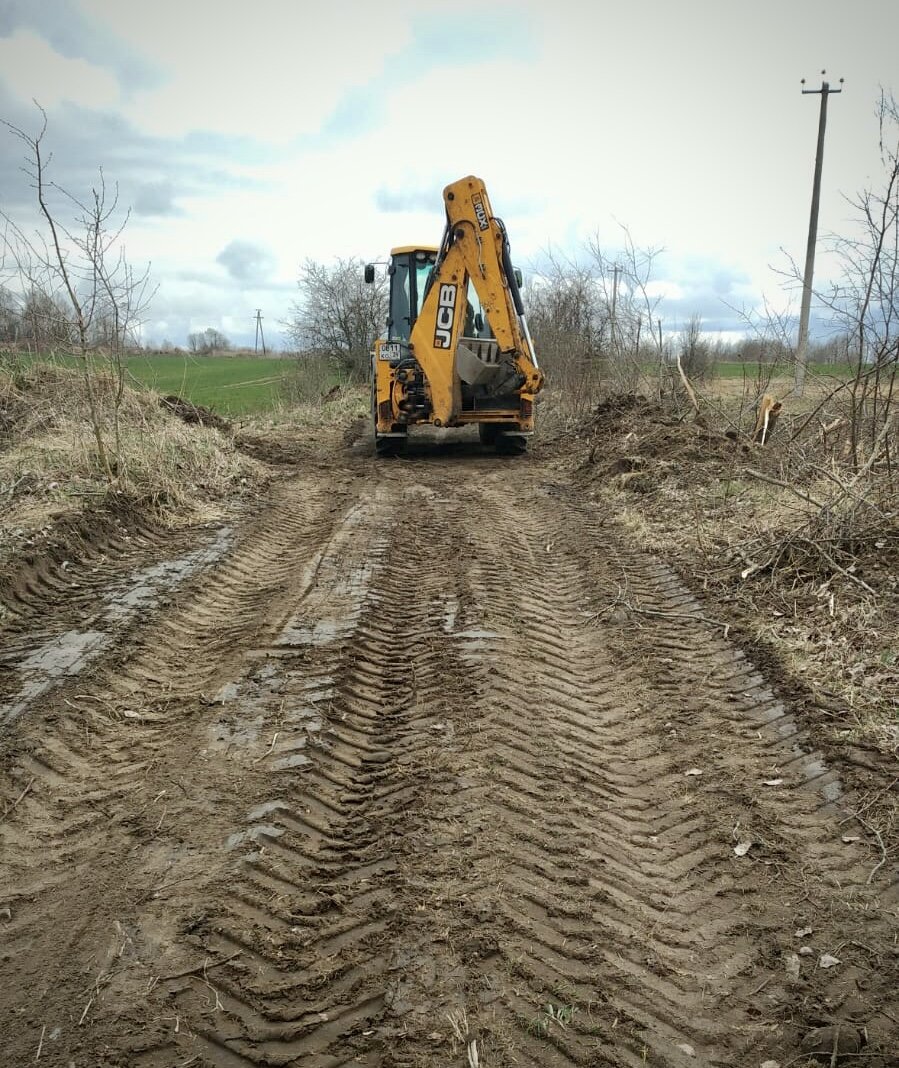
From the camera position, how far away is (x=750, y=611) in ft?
18.7

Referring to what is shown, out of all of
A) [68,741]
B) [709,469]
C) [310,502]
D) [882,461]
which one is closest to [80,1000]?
[68,741]

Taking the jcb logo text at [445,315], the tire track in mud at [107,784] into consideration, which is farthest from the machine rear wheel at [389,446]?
the tire track in mud at [107,784]

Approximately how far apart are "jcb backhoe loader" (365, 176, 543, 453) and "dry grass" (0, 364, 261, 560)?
7.97ft

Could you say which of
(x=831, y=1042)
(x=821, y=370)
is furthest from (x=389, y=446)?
(x=831, y=1042)

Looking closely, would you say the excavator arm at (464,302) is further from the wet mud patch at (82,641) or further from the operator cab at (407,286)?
the wet mud patch at (82,641)

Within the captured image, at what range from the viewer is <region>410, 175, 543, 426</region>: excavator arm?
11.4 meters

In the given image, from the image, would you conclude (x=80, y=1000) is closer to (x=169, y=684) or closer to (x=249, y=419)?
(x=169, y=684)

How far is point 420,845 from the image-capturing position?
3.21m

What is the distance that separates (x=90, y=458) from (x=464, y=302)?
557 centimetres

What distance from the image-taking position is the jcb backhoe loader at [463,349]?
11.4 m

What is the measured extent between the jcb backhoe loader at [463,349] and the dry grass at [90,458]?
2.43m

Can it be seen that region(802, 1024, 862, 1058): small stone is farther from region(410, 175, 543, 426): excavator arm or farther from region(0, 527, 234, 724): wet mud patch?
region(410, 175, 543, 426): excavator arm

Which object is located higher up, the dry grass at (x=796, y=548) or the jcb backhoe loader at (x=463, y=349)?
the jcb backhoe loader at (x=463, y=349)

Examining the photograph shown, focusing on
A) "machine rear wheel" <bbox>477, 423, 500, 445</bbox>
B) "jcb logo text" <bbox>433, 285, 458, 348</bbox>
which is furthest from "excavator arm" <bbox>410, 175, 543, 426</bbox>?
"machine rear wheel" <bbox>477, 423, 500, 445</bbox>
